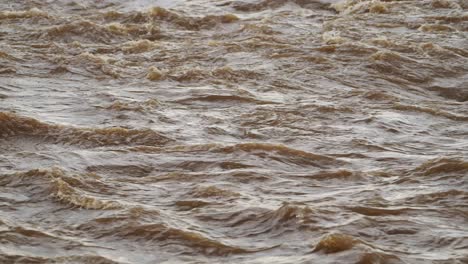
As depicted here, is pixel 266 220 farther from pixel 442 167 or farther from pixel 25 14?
pixel 25 14

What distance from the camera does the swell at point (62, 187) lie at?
18.2 feet

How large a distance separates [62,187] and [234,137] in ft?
6.10

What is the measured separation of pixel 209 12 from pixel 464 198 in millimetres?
8067

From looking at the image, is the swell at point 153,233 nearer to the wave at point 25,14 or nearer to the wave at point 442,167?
the wave at point 442,167

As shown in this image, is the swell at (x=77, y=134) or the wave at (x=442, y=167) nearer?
the wave at (x=442, y=167)

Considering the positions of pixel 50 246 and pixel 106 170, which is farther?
pixel 106 170

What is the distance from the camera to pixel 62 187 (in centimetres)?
575

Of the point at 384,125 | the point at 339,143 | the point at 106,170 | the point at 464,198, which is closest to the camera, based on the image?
the point at 464,198

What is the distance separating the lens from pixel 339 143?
7.05m

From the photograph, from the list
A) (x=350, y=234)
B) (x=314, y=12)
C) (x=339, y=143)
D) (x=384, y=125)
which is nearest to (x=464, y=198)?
(x=350, y=234)

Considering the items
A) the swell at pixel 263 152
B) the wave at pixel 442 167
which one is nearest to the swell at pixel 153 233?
the swell at pixel 263 152

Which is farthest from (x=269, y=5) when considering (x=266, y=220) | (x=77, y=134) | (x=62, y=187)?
(x=266, y=220)

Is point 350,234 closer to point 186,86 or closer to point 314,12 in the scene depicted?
point 186,86

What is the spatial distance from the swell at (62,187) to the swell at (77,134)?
953 mm
